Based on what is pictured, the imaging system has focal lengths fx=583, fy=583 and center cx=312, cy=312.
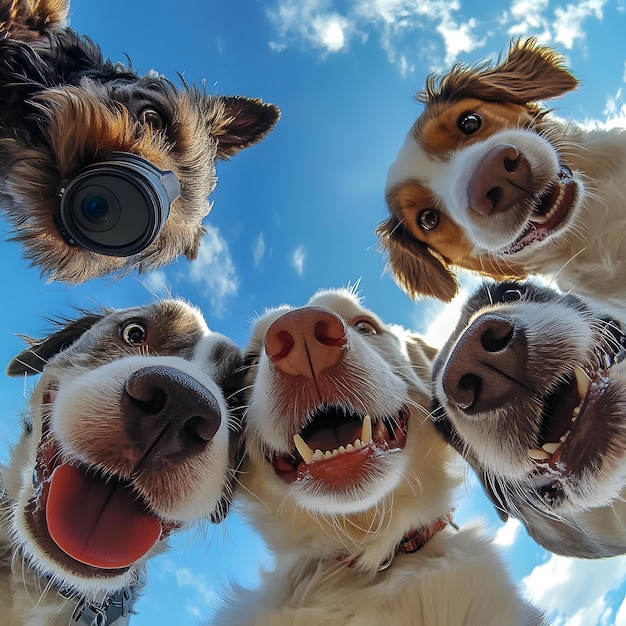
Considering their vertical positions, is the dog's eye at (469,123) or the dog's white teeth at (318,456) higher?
the dog's eye at (469,123)

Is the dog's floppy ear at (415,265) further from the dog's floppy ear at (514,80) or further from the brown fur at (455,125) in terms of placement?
the dog's floppy ear at (514,80)

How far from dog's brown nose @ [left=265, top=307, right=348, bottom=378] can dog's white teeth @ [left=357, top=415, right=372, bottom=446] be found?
21 cm

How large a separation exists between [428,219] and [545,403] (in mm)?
1965

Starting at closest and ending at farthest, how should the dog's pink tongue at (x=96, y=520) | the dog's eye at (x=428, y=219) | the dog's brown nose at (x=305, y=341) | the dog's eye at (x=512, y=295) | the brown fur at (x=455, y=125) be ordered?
the dog's pink tongue at (x=96, y=520), the dog's brown nose at (x=305, y=341), the dog's eye at (x=512, y=295), the brown fur at (x=455, y=125), the dog's eye at (x=428, y=219)

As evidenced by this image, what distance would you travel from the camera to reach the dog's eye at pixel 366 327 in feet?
7.88

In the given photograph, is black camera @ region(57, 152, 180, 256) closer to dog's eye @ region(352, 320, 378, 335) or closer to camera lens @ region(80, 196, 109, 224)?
Answer: camera lens @ region(80, 196, 109, 224)

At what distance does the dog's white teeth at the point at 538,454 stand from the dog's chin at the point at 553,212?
4.42 ft

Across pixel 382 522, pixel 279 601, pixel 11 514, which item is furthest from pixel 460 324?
pixel 11 514

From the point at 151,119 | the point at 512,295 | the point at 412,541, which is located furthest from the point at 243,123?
the point at 412,541

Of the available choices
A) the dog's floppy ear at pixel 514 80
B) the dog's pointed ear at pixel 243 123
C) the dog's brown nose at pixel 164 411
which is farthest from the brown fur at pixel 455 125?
the dog's brown nose at pixel 164 411

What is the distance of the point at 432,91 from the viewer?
11.2 ft

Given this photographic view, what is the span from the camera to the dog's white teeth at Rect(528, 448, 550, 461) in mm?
1508

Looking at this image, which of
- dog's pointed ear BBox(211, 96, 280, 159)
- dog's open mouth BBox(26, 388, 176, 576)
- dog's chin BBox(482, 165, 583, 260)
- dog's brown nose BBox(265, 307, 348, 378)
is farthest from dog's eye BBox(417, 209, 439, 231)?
dog's open mouth BBox(26, 388, 176, 576)

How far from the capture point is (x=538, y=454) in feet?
4.96
